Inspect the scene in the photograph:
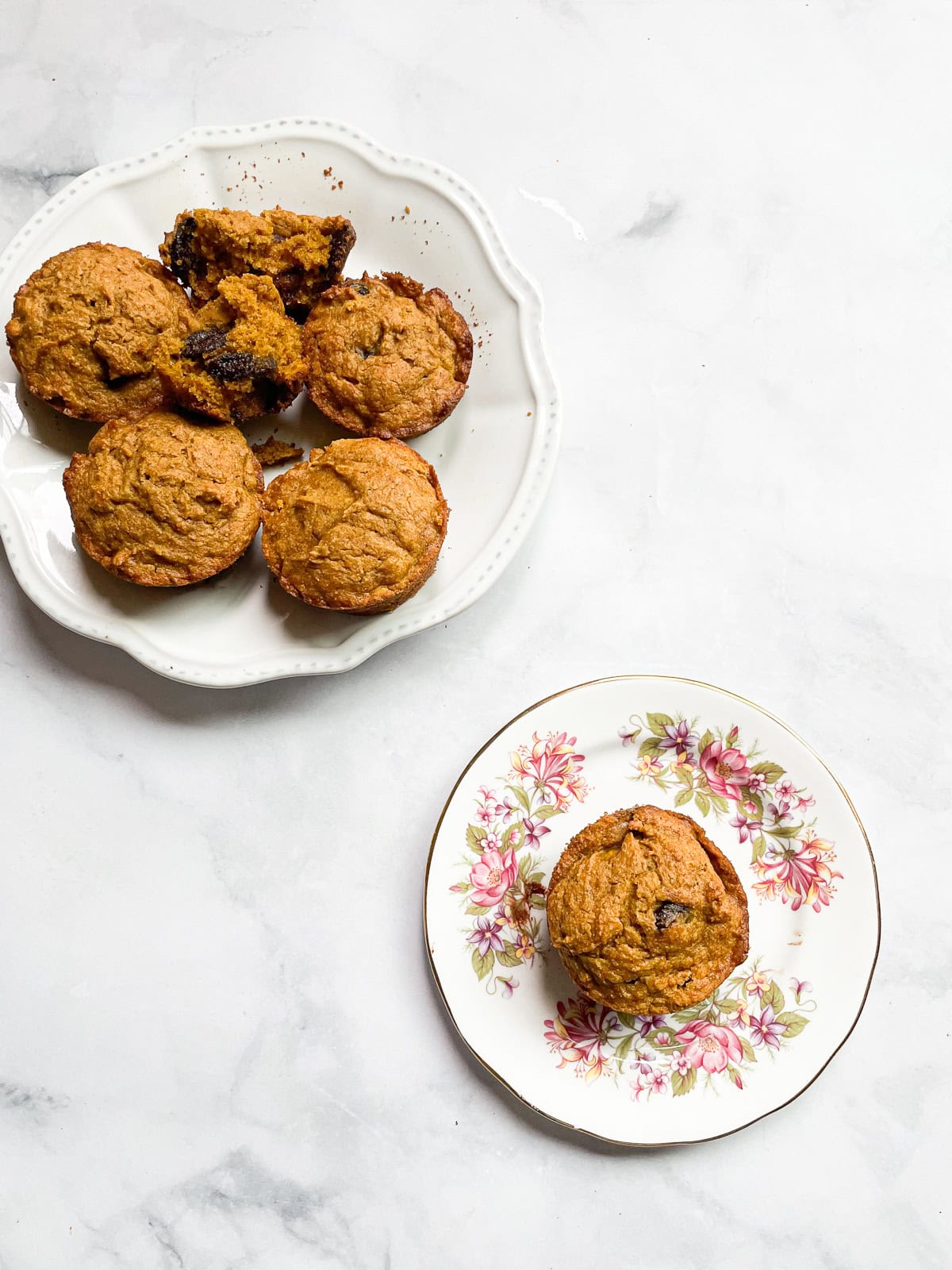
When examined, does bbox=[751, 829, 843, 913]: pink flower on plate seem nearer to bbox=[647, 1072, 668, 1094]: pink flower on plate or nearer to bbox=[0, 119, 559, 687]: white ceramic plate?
bbox=[647, 1072, 668, 1094]: pink flower on plate

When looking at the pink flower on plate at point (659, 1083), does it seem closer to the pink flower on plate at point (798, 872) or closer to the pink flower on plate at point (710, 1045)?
the pink flower on plate at point (710, 1045)

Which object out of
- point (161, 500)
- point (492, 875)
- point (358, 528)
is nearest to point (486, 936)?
point (492, 875)

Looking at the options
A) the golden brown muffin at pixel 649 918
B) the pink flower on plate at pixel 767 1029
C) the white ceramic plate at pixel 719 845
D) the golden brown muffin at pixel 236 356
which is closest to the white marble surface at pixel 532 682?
the white ceramic plate at pixel 719 845

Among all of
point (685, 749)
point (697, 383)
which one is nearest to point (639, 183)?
point (697, 383)

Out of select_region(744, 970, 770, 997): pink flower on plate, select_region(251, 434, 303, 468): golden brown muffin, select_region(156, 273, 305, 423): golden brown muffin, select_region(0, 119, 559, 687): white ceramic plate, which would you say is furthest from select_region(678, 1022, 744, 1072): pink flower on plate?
select_region(156, 273, 305, 423): golden brown muffin

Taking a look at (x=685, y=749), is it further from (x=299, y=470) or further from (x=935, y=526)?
(x=299, y=470)
